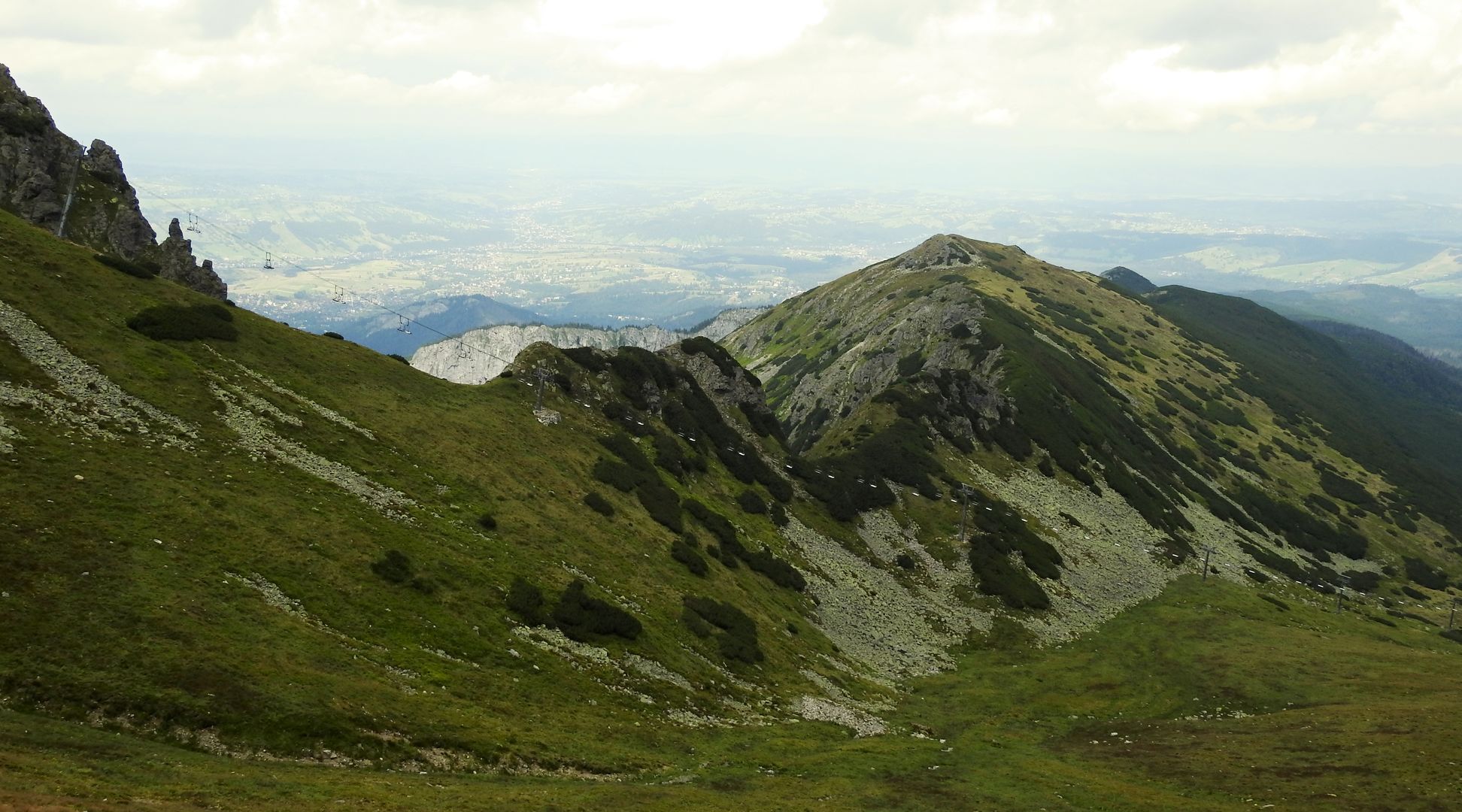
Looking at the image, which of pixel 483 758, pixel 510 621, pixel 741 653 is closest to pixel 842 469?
pixel 741 653

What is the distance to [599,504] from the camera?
7525 cm

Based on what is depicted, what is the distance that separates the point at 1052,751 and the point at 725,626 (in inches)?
999

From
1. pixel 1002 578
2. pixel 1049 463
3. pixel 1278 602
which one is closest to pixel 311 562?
pixel 1002 578

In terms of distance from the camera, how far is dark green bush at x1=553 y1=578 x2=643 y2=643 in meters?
55.4

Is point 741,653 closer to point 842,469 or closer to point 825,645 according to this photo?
point 825,645

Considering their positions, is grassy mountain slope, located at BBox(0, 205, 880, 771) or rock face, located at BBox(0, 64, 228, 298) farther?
rock face, located at BBox(0, 64, 228, 298)

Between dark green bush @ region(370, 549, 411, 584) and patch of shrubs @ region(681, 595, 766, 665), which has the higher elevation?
dark green bush @ region(370, 549, 411, 584)

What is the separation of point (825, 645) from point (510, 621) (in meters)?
33.5

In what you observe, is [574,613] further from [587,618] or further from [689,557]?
[689,557]

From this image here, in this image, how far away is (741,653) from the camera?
211ft

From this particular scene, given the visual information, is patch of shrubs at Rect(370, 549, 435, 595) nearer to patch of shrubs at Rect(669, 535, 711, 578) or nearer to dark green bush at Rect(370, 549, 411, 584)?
dark green bush at Rect(370, 549, 411, 584)

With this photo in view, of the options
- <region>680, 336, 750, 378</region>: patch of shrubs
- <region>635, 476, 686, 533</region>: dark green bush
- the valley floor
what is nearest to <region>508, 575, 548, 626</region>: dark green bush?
the valley floor

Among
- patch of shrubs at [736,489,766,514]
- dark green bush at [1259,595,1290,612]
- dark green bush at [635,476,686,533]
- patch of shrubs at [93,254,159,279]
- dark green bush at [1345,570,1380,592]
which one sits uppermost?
patch of shrubs at [93,254,159,279]

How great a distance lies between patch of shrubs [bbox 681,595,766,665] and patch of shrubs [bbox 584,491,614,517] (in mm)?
11642
